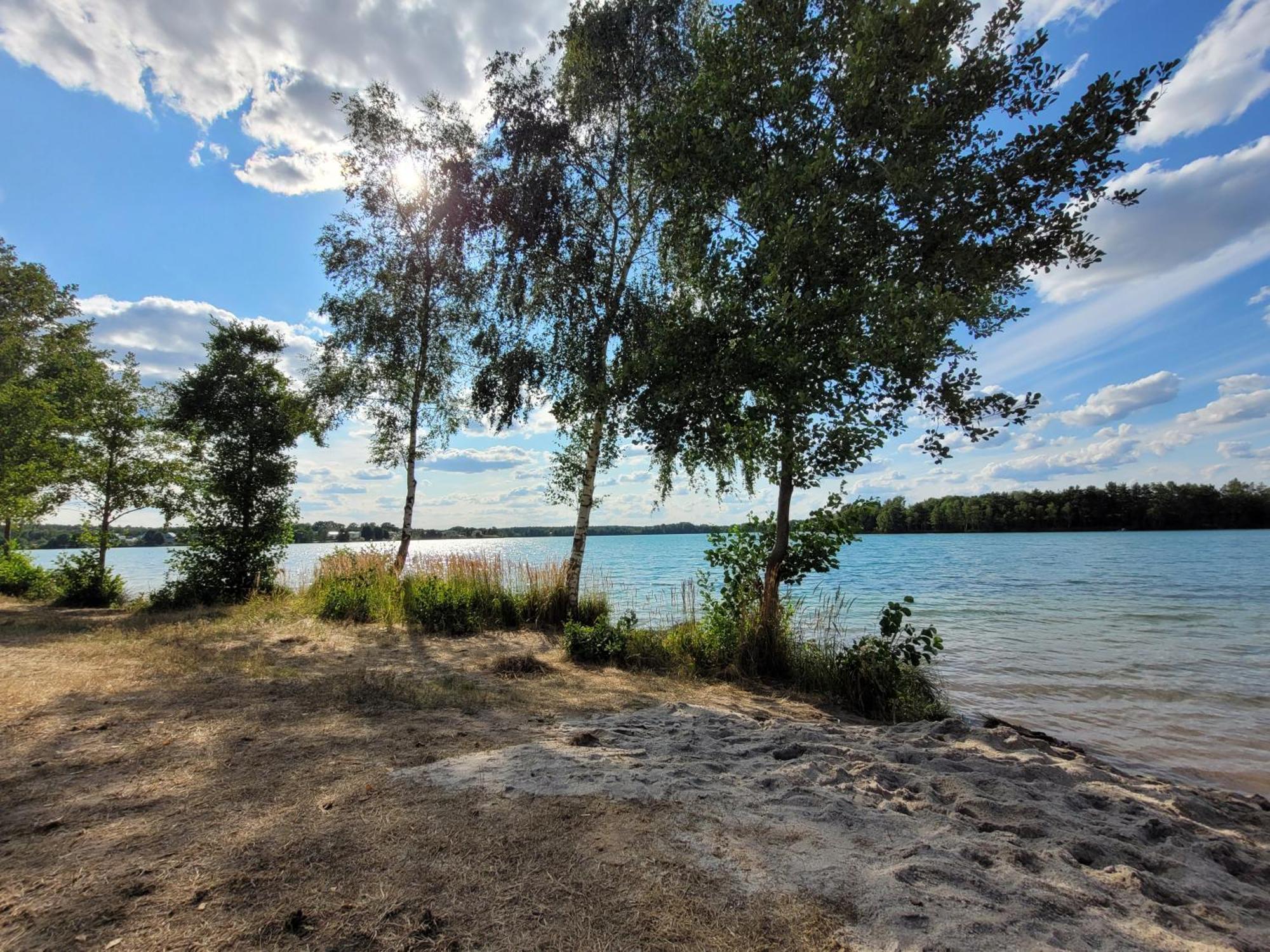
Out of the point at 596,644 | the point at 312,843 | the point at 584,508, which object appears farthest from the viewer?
the point at 584,508

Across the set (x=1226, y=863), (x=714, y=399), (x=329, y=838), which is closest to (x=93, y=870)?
(x=329, y=838)

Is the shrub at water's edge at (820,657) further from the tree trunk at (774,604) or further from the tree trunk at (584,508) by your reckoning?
the tree trunk at (584,508)

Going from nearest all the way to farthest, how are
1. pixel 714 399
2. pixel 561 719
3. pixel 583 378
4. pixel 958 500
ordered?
pixel 561 719
pixel 714 399
pixel 583 378
pixel 958 500

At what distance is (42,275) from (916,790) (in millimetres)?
26877

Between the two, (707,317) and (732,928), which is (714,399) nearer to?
(707,317)

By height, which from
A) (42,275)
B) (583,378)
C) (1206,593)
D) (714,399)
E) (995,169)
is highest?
(42,275)

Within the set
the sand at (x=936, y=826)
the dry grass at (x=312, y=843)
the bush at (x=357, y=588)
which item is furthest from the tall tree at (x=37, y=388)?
the sand at (x=936, y=826)

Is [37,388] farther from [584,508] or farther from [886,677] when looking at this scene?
[886,677]

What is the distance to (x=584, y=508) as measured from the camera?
10.7 m

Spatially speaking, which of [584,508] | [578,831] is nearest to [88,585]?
[584,508]

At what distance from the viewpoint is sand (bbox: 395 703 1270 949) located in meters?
2.28

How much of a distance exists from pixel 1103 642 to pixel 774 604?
840 centimetres

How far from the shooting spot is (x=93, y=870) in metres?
2.39

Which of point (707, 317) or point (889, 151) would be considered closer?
point (889, 151)
